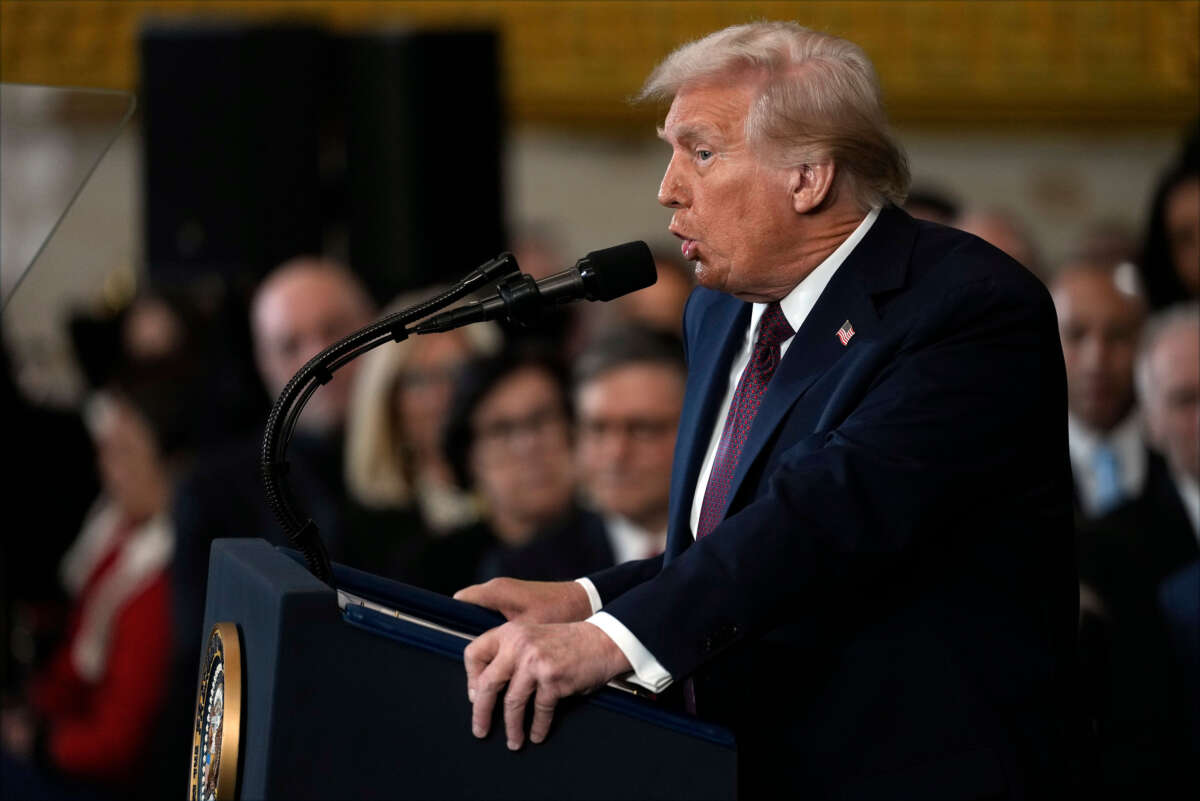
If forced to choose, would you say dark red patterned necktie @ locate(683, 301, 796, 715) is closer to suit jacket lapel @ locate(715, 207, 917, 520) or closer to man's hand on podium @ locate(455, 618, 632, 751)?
suit jacket lapel @ locate(715, 207, 917, 520)

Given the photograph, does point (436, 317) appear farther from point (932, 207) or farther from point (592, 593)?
point (932, 207)

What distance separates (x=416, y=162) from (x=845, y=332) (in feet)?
10.6

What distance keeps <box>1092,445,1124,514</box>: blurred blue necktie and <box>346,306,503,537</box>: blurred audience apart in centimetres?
151

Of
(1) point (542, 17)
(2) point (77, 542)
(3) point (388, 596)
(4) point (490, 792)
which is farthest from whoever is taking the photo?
(1) point (542, 17)

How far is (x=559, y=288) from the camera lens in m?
1.90

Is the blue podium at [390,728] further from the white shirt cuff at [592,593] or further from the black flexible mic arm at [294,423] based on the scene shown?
the white shirt cuff at [592,593]

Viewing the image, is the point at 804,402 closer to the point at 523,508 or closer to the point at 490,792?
the point at 490,792

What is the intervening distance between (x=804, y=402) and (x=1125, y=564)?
76.6 inches

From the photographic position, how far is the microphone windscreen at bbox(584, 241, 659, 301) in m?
1.91

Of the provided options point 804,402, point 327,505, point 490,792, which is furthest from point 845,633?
point 327,505

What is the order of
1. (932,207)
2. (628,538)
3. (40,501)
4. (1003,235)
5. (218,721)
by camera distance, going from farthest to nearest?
1. (40,501)
2. (1003,235)
3. (932,207)
4. (628,538)
5. (218,721)

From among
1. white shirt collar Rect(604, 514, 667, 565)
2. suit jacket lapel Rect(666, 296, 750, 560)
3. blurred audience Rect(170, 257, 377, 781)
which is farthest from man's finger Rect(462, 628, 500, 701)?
blurred audience Rect(170, 257, 377, 781)

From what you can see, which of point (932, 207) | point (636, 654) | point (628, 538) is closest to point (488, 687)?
point (636, 654)

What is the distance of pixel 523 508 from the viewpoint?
13.9ft
